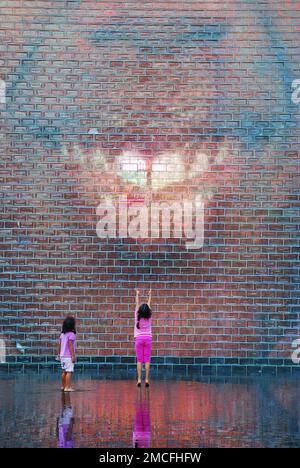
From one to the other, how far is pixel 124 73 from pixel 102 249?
3383 mm

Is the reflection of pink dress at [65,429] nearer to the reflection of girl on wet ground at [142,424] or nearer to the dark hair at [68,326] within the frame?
the reflection of girl on wet ground at [142,424]

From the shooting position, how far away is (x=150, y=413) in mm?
14023

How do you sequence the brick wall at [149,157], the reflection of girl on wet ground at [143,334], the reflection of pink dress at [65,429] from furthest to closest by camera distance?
the brick wall at [149,157] → the reflection of girl on wet ground at [143,334] → the reflection of pink dress at [65,429]

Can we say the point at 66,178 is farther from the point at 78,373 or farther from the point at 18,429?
the point at 18,429

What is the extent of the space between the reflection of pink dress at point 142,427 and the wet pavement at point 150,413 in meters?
0.01

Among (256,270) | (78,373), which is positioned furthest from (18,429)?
(256,270)

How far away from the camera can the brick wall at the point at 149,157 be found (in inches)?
811

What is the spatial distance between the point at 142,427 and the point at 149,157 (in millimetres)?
9090

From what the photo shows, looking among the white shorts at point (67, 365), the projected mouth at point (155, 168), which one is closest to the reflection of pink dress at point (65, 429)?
the white shorts at point (67, 365)

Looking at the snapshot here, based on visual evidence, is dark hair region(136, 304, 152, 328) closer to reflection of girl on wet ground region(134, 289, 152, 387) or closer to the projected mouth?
reflection of girl on wet ground region(134, 289, 152, 387)

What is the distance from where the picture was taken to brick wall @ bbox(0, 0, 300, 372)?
811 inches

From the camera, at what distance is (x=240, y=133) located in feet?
68.3

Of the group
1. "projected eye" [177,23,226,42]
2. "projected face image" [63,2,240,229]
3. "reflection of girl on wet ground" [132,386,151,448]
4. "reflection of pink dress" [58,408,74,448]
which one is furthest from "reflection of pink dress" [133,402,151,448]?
"projected eye" [177,23,226,42]

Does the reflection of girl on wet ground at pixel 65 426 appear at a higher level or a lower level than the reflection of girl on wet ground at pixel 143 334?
lower
